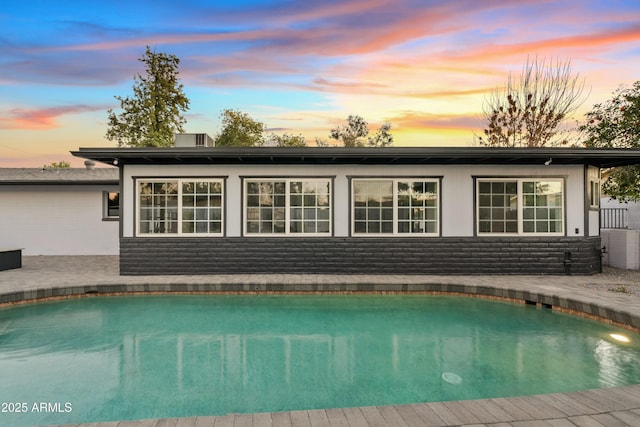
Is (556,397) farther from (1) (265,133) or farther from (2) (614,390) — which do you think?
(1) (265,133)

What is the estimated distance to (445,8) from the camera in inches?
373

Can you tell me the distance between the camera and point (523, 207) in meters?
8.19

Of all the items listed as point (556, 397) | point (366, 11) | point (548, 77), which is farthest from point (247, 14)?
point (548, 77)

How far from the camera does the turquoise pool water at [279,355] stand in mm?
3252

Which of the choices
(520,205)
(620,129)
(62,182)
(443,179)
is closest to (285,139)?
(62,182)

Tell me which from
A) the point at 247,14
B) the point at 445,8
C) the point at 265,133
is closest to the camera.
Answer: the point at 445,8

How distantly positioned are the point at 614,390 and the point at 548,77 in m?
18.2

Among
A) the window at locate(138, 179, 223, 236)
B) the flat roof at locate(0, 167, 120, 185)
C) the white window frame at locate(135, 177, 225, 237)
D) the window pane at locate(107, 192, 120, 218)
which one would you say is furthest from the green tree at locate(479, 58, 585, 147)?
the flat roof at locate(0, 167, 120, 185)

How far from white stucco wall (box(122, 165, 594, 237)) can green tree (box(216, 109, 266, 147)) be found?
68.8ft

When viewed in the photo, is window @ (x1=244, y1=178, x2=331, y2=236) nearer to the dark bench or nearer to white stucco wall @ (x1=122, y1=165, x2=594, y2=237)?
white stucco wall @ (x1=122, y1=165, x2=594, y2=237)

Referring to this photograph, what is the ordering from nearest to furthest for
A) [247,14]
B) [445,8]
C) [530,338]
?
[530,338], [445,8], [247,14]

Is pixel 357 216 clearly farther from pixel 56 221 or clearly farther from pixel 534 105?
pixel 534 105

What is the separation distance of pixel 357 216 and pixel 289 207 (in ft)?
4.95

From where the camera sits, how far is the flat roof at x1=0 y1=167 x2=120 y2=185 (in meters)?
11.9
